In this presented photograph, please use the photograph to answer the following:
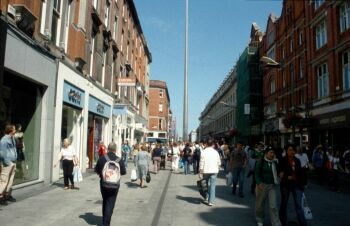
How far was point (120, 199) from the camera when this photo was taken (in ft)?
35.2

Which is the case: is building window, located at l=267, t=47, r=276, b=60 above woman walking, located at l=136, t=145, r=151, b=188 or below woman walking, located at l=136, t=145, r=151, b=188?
above

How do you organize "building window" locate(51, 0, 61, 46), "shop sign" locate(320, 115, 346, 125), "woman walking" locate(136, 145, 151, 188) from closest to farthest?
"woman walking" locate(136, 145, 151, 188)
"building window" locate(51, 0, 61, 46)
"shop sign" locate(320, 115, 346, 125)

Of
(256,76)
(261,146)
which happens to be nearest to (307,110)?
(261,146)

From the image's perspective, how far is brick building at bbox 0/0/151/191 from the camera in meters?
10.3

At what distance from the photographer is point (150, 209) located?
362 inches

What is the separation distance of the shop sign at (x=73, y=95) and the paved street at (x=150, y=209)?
12.6 feet

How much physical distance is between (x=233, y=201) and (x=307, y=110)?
1138 cm

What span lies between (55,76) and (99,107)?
7.76m

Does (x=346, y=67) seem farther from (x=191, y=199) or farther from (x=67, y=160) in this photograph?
(x=67, y=160)

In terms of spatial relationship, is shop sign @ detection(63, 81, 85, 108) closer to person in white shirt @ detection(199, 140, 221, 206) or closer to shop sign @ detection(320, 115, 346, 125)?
person in white shirt @ detection(199, 140, 221, 206)

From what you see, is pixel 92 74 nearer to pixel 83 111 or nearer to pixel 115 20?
pixel 83 111

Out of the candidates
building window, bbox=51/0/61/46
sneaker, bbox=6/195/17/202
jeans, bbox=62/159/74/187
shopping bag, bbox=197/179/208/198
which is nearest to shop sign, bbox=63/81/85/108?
building window, bbox=51/0/61/46

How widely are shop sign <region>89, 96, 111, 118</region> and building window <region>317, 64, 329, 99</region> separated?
12.6m

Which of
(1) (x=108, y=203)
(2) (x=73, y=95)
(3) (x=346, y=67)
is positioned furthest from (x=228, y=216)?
(3) (x=346, y=67)
